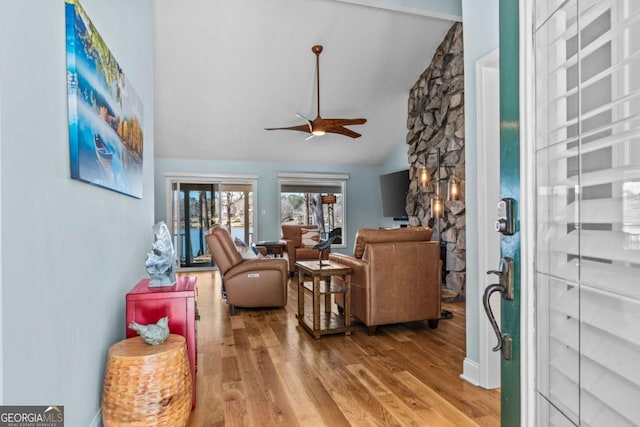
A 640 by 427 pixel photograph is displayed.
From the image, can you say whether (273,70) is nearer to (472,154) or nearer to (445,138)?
(445,138)

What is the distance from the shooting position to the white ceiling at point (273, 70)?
4.59 m

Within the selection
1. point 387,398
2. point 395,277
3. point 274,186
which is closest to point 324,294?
point 395,277

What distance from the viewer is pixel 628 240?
444 millimetres

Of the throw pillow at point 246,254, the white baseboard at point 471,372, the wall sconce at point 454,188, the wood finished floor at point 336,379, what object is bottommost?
the wood finished floor at point 336,379

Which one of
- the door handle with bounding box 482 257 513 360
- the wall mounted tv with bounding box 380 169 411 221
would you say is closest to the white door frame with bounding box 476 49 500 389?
the door handle with bounding box 482 257 513 360

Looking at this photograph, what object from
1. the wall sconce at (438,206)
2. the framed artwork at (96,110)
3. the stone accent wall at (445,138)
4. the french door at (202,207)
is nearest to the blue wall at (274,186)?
the french door at (202,207)

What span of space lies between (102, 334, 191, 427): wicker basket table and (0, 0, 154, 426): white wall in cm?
12

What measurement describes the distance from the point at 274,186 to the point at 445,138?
418 centimetres

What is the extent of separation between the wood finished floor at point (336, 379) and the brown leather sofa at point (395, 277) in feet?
0.61

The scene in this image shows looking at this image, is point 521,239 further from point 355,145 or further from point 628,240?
point 355,145

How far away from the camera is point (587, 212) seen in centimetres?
52

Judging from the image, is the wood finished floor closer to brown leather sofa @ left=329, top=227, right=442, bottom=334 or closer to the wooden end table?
the wooden end table

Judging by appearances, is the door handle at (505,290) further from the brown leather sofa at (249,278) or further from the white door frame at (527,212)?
the brown leather sofa at (249,278)

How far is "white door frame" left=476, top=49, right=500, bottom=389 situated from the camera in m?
2.21
